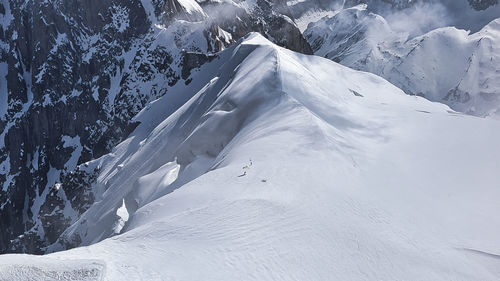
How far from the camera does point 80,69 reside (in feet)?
525

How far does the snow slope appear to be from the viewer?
16172 millimetres

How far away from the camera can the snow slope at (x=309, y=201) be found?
16.2 metres

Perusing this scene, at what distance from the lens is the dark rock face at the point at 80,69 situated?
132 m

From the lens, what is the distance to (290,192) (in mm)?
21812

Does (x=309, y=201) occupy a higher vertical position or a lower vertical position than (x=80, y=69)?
lower

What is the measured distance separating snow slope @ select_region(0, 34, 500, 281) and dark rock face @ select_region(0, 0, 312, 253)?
7831 centimetres

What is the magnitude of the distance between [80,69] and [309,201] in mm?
155884

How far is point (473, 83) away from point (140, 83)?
5598 inches

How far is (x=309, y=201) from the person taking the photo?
68.7 feet

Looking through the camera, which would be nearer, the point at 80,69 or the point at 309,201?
the point at 309,201

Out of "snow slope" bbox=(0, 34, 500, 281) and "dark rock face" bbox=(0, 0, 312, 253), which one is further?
"dark rock face" bbox=(0, 0, 312, 253)

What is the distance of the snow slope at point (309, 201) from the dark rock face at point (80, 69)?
3083 inches

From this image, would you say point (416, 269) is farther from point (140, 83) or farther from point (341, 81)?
point (140, 83)

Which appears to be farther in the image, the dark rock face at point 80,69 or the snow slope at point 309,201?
the dark rock face at point 80,69
